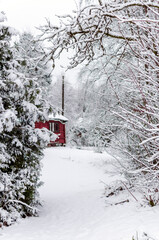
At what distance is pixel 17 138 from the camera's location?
20.6ft

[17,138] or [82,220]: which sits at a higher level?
[17,138]

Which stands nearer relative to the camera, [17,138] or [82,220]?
[82,220]

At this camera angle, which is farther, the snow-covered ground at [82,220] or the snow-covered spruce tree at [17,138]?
the snow-covered spruce tree at [17,138]

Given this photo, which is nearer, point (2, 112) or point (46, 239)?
point (46, 239)

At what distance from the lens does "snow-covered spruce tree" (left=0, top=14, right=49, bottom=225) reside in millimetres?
5801

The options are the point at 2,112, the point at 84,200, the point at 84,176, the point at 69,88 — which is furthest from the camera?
the point at 69,88

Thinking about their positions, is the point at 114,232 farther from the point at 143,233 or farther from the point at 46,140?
the point at 46,140

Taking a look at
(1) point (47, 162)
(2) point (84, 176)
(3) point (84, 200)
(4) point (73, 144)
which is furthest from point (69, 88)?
(3) point (84, 200)

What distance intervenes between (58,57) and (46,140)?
2.18 meters

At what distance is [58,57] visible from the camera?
5523 millimetres

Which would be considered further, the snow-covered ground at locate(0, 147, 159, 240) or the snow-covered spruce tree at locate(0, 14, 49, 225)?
the snow-covered spruce tree at locate(0, 14, 49, 225)

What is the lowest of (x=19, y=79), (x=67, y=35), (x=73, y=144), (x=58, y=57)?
(x=73, y=144)

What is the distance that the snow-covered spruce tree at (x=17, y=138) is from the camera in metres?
5.80

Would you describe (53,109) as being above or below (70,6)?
below
